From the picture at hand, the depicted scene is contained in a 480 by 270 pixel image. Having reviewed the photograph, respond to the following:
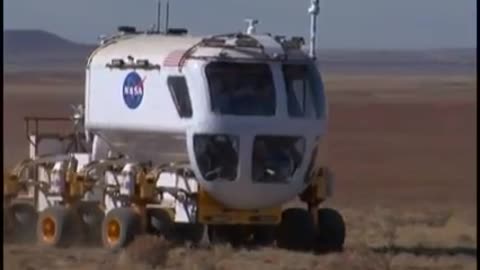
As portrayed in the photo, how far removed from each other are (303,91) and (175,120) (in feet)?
5.22

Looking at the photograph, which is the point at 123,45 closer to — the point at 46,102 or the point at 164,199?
the point at 164,199

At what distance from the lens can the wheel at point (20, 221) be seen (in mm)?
28766

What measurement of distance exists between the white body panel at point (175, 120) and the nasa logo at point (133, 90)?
54 millimetres

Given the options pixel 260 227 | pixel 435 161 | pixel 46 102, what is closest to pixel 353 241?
pixel 260 227

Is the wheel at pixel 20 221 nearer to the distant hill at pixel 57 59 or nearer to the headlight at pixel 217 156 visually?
the headlight at pixel 217 156

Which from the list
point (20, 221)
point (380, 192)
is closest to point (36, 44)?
point (380, 192)

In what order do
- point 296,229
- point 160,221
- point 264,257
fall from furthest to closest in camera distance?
point 296,229 → point 160,221 → point 264,257

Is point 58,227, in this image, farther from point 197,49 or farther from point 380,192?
point 380,192

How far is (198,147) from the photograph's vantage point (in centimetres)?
2620

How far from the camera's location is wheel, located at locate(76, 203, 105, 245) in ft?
91.4

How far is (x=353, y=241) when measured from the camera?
2934 cm

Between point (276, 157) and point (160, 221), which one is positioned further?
point (160, 221)

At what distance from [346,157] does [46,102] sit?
2776 cm

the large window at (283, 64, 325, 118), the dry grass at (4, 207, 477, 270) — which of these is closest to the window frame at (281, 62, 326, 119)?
the large window at (283, 64, 325, 118)
